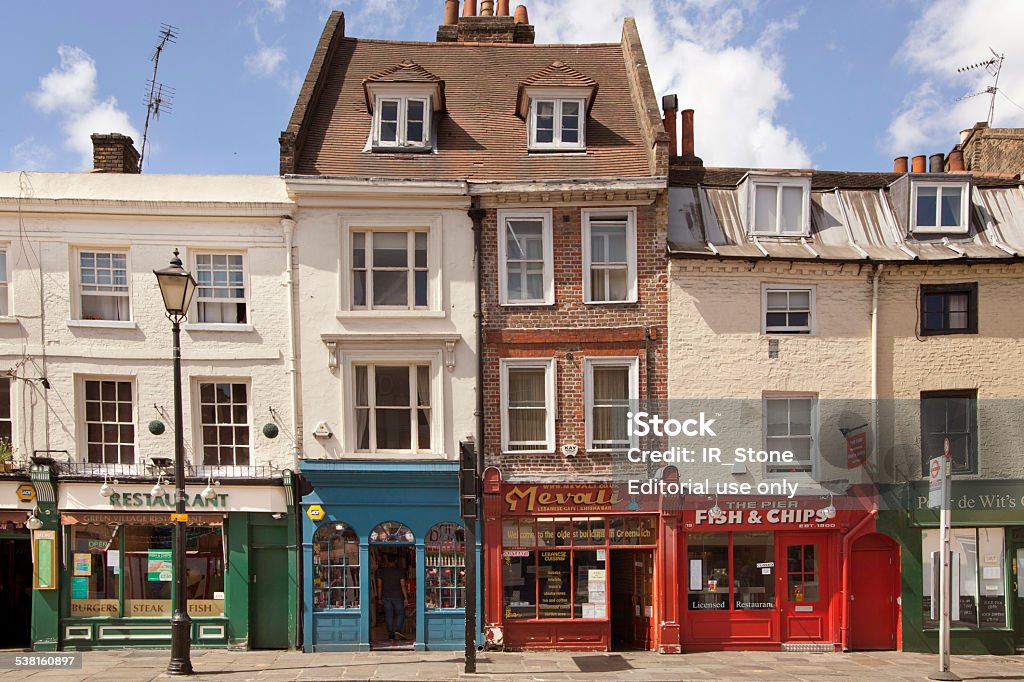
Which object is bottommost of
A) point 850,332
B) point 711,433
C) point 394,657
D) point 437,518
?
point 394,657

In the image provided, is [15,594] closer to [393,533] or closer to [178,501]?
[178,501]

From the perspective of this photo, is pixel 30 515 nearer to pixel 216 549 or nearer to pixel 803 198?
pixel 216 549

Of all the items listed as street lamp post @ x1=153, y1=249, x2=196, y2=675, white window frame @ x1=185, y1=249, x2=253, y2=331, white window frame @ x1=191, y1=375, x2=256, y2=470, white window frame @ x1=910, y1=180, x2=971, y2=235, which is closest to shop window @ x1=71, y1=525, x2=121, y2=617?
white window frame @ x1=191, y1=375, x2=256, y2=470

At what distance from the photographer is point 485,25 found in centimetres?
2072

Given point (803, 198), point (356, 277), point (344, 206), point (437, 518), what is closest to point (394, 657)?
point (437, 518)

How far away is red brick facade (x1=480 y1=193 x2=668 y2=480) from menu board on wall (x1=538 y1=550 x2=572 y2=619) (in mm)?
1690

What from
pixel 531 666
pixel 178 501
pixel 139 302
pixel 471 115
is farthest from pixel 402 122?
pixel 531 666

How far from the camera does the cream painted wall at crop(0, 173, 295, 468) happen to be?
15773 mm

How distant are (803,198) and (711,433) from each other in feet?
17.3

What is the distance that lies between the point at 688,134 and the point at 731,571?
9.94 metres

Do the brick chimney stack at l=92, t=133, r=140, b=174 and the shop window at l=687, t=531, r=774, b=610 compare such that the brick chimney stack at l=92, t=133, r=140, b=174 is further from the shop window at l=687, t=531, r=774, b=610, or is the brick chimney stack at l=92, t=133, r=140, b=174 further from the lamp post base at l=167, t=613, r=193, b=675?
the shop window at l=687, t=531, r=774, b=610

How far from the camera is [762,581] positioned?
16172mm

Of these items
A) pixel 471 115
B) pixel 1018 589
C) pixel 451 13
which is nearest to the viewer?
pixel 1018 589

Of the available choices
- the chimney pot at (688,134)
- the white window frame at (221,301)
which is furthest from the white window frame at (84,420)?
the chimney pot at (688,134)
